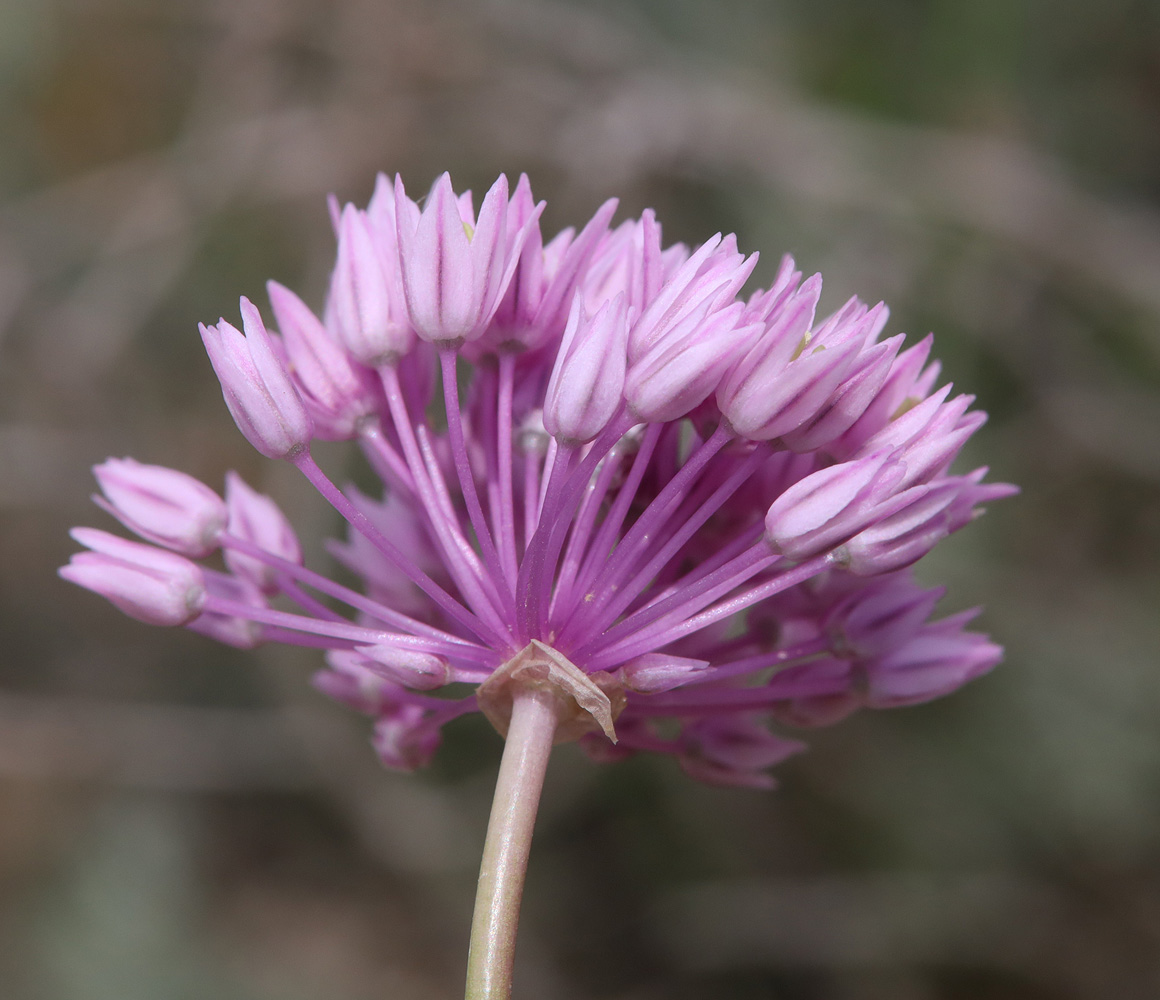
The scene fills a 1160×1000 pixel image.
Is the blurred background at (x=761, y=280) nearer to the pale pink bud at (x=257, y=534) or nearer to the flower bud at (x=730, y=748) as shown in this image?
the flower bud at (x=730, y=748)

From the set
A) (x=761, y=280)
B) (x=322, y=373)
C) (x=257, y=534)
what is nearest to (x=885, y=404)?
(x=322, y=373)

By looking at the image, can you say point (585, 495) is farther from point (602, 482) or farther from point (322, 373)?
point (322, 373)

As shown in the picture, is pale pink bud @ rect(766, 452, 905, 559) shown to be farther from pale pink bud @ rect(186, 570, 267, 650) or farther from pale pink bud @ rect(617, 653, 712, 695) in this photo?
pale pink bud @ rect(186, 570, 267, 650)

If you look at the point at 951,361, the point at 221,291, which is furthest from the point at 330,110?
the point at 951,361

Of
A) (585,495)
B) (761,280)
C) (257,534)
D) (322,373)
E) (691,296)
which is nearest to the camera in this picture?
(691,296)

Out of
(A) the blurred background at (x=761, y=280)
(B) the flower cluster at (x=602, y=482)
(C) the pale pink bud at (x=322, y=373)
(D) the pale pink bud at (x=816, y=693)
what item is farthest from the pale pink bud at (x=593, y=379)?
(A) the blurred background at (x=761, y=280)

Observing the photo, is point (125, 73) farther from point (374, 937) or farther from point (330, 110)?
point (374, 937)
